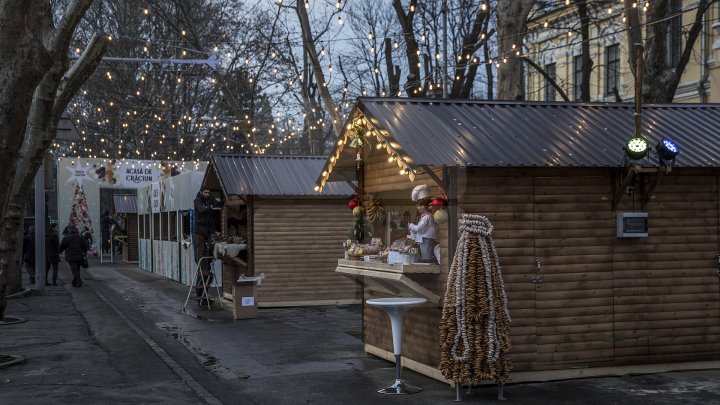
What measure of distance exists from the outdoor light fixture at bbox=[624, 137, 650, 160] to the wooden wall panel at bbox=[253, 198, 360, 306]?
32.6ft

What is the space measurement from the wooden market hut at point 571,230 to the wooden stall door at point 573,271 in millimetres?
12

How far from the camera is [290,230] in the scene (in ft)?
62.5

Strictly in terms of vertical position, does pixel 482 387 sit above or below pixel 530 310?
below

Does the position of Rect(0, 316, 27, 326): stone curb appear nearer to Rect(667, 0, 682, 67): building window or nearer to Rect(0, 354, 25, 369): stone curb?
Rect(0, 354, 25, 369): stone curb

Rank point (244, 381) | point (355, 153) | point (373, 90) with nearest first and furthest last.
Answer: point (244, 381) < point (355, 153) < point (373, 90)

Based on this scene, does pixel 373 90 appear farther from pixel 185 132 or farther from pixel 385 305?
pixel 385 305

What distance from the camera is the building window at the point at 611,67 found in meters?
35.1

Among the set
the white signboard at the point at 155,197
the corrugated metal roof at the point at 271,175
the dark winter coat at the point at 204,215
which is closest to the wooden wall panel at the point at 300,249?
the corrugated metal roof at the point at 271,175

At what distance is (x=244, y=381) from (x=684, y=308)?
5.36m

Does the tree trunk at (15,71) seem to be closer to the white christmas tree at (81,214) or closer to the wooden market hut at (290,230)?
the wooden market hut at (290,230)

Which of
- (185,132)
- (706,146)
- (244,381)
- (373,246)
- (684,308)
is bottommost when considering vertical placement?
(244,381)

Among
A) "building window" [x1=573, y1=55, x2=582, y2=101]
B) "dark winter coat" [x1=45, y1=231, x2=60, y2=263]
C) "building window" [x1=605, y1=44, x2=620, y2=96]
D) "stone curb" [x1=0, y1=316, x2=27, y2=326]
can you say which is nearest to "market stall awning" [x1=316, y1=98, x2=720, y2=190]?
"stone curb" [x1=0, y1=316, x2=27, y2=326]

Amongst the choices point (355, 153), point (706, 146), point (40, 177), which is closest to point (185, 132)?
point (40, 177)

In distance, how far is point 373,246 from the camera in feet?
38.6
